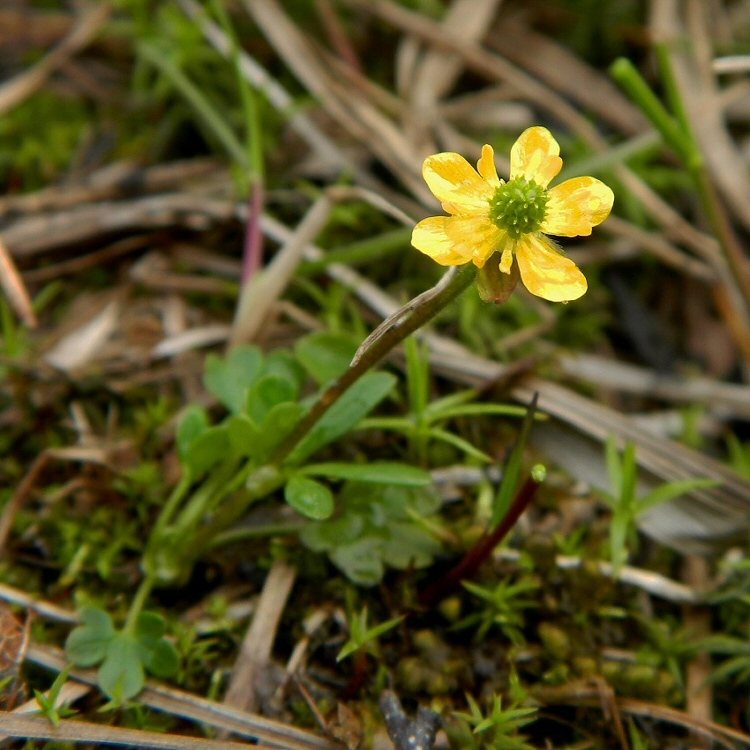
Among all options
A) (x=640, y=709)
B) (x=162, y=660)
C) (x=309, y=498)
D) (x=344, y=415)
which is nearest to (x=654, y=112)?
(x=344, y=415)

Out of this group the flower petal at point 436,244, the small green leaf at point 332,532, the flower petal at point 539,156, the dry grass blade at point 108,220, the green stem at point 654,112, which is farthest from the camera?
the dry grass blade at point 108,220

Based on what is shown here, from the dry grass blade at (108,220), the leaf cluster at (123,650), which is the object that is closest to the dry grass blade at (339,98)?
the dry grass blade at (108,220)

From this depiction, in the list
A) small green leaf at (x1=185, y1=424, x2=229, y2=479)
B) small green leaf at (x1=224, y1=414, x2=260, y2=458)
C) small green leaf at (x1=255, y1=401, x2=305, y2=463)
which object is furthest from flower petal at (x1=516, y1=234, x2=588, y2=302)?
small green leaf at (x1=185, y1=424, x2=229, y2=479)

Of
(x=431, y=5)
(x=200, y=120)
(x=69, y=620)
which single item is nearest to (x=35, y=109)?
(x=200, y=120)

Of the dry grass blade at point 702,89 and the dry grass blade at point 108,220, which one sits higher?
the dry grass blade at point 108,220

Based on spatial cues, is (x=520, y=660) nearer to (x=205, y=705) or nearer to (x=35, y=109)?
(x=205, y=705)

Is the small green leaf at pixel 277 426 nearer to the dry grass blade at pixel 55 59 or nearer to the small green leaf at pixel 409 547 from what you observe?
the small green leaf at pixel 409 547
